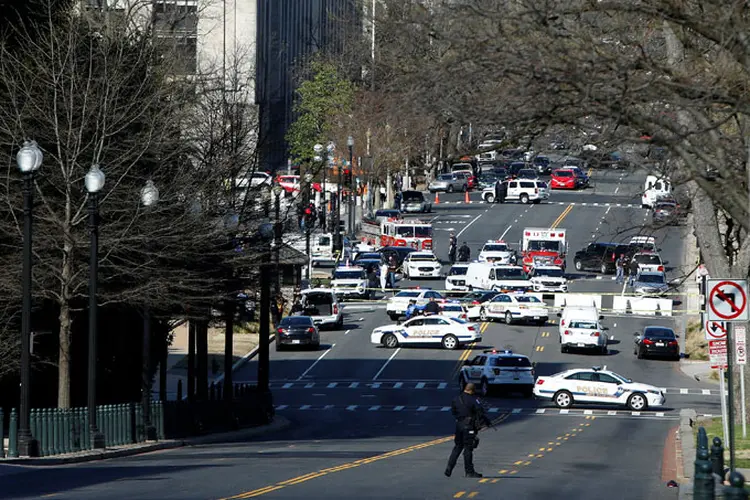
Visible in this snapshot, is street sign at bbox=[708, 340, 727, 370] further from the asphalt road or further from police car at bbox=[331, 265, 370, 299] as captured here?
police car at bbox=[331, 265, 370, 299]

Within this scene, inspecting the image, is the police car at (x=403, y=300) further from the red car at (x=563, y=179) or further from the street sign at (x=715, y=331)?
the red car at (x=563, y=179)

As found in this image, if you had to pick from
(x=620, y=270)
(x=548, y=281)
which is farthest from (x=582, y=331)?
(x=620, y=270)

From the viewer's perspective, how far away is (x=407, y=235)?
8356cm

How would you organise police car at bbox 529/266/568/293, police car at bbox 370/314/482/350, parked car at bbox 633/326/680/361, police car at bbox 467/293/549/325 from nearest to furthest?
parked car at bbox 633/326/680/361
police car at bbox 370/314/482/350
police car at bbox 467/293/549/325
police car at bbox 529/266/568/293

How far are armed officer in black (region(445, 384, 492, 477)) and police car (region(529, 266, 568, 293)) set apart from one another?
157 feet

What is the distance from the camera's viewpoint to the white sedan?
7681cm

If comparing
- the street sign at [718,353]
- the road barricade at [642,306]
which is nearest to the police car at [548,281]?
the road barricade at [642,306]

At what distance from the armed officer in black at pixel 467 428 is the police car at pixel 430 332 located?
34800 mm

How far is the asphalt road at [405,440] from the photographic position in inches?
814

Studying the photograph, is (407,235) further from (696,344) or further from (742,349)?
(742,349)

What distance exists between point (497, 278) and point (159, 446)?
40787 millimetres

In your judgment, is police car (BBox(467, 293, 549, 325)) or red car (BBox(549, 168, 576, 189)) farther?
red car (BBox(549, 168, 576, 189))

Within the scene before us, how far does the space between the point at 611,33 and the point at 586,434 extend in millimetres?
20258

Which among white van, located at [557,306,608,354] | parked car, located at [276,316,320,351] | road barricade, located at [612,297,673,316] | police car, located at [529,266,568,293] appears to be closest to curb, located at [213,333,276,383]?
parked car, located at [276,316,320,351]
